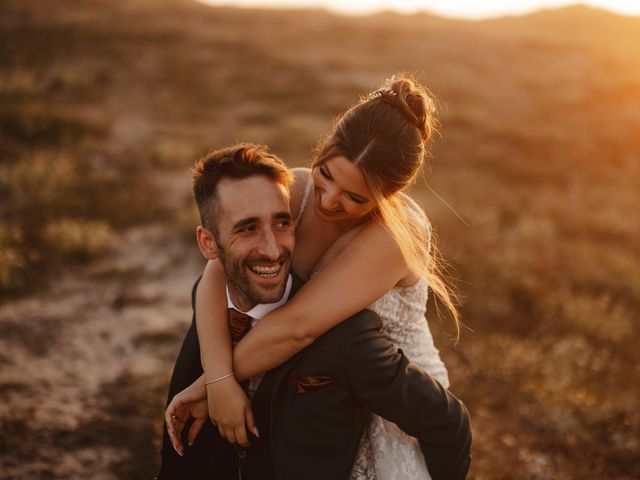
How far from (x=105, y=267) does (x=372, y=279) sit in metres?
5.74

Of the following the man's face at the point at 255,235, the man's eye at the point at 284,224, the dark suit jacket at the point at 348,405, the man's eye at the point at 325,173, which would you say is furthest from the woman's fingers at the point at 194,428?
the man's eye at the point at 325,173

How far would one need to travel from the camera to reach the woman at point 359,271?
2387 mm

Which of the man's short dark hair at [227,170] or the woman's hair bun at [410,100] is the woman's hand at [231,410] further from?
the woman's hair bun at [410,100]

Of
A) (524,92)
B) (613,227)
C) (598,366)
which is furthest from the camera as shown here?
(524,92)

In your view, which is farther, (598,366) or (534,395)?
(598,366)

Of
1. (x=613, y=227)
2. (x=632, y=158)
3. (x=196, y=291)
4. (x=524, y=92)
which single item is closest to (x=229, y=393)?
(x=196, y=291)

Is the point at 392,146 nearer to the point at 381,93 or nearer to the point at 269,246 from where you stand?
the point at 381,93

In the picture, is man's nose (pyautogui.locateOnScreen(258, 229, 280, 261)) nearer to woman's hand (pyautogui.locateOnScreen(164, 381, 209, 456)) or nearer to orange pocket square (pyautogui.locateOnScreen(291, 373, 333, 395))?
orange pocket square (pyautogui.locateOnScreen(291, 373, 333, 395))

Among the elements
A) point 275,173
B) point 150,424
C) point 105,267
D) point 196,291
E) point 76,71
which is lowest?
point 150,424

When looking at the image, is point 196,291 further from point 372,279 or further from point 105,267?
point 105,267

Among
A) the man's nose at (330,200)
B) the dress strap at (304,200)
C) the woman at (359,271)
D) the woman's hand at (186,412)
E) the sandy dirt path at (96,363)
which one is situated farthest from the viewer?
the sandy dirt path at (96,363)

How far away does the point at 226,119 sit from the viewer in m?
14.6

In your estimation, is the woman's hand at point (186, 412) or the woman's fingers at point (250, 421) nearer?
the woman's fingers at point (250, 421)

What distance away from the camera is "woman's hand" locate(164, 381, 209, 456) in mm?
2633
